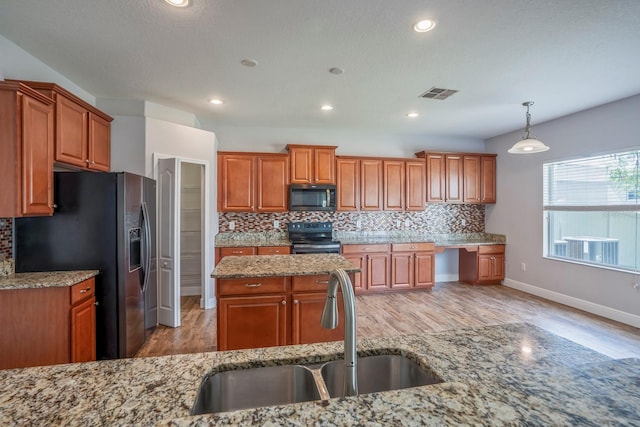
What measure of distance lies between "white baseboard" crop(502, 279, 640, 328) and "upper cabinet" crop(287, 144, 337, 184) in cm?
353

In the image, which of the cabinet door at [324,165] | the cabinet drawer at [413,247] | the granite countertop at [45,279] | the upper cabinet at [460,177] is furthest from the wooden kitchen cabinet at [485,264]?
the granite countertop at [45,279]

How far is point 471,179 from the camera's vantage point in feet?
17.4

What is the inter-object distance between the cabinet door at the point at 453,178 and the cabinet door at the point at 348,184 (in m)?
1.64

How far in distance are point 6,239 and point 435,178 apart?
5338 millimetres

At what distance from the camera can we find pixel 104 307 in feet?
8.13

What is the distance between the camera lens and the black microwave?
14.9 ft

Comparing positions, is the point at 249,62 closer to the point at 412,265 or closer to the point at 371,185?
the point at 371,185

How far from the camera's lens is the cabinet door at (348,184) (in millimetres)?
4805

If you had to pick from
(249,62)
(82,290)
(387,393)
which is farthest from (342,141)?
(387,393)

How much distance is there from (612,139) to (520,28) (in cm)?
268

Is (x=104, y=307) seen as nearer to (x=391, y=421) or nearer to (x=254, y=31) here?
(x=254, y=31)

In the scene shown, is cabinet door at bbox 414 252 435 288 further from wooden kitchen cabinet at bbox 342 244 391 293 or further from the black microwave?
the black microwave

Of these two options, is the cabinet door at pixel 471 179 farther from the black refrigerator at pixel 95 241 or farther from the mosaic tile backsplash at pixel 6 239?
the mosaic tile backsplash at pixel 6 239

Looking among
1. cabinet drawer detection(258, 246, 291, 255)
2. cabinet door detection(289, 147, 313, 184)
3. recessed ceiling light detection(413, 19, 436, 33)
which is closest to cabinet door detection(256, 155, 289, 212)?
cabinet door detection(289, 147, 313, 184)
